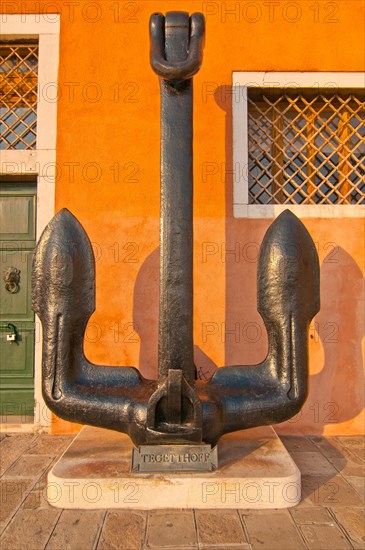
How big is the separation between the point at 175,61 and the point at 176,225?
0.94 meters

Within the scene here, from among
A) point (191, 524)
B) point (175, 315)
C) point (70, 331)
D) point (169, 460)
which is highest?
point (175, 315)

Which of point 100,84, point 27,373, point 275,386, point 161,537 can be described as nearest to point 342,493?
point 275,386

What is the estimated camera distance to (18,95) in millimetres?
3859

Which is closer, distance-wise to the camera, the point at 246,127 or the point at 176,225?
the point at 176,225

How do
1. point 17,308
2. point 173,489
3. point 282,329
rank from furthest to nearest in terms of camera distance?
1. point 17,308
2. point 282,329
3. point 173,489

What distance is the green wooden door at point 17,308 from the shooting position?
3773 millimetres

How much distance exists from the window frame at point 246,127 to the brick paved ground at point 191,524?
218 centimetres

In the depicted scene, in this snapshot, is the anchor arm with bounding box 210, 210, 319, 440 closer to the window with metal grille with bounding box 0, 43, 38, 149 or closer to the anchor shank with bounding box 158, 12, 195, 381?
the anchor shank with bounding box 158, 12, 195, 381

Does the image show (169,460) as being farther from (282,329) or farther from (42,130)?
(42,130)

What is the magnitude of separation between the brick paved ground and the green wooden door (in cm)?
121

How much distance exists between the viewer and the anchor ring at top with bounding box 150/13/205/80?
86.9 inches

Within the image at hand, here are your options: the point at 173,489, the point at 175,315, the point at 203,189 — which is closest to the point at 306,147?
the point at 203,189

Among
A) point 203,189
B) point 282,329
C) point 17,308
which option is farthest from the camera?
point 17,308

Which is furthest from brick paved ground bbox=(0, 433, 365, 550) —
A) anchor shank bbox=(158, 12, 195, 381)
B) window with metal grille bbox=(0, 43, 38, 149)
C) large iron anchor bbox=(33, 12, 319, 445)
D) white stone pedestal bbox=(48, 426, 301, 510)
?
window with metal grille bbox=(0, 43, 38, 149)
